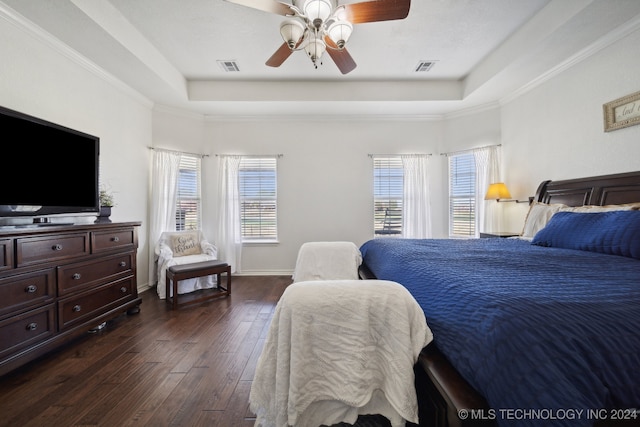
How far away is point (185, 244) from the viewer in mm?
3762

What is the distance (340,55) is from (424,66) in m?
1.83

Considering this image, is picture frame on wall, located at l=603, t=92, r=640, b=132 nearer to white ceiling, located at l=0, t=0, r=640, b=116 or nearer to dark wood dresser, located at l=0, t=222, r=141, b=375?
white ceiling, located at l=0, t=0, r=640, b=116

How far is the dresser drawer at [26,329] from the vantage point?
166 cm

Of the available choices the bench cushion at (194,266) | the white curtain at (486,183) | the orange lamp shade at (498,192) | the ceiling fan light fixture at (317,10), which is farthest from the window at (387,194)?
the ceiling fan light fixture at (317,10)

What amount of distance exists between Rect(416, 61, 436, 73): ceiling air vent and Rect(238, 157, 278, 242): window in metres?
2.62

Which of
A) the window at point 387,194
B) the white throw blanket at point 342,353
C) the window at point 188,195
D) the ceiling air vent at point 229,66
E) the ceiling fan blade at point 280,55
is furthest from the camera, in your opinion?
the window at point 387,194

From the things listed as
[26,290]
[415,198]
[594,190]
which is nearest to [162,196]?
[26,290]

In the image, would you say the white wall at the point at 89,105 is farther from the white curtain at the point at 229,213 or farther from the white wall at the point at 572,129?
the white wall at the point at 572,129

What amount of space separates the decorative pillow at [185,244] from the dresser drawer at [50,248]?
4.74 ft

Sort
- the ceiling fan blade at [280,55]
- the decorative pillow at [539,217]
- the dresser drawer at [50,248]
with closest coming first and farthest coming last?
the dresser drawer at [50,248] < the ceiling fan blade at [280,55] < the decorative pillow at [539,217]

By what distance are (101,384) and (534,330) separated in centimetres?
242

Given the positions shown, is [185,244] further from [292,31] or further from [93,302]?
[292,31]

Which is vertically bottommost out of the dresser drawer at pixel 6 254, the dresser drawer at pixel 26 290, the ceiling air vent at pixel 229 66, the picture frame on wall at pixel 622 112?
the dresser drawer at pixel 26 290

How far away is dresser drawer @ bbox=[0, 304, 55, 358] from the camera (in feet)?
5.44
